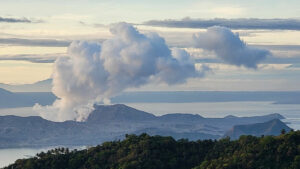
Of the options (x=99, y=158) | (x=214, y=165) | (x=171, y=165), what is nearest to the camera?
(x=214, y=165)

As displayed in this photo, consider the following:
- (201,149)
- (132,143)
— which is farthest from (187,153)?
(132,143)

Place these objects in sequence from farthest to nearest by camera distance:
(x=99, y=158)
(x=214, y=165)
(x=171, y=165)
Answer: (x=99, y=158) < (x=171, y=165) < (x=214, y=165)

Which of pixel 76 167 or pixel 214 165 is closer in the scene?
pixel 214 165

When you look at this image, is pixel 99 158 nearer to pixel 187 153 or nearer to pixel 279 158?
pixel 187 153

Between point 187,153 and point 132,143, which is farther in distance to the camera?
point 132,143

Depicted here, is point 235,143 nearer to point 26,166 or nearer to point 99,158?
point 99,158

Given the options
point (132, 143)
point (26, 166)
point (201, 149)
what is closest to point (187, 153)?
point (201, 149)
